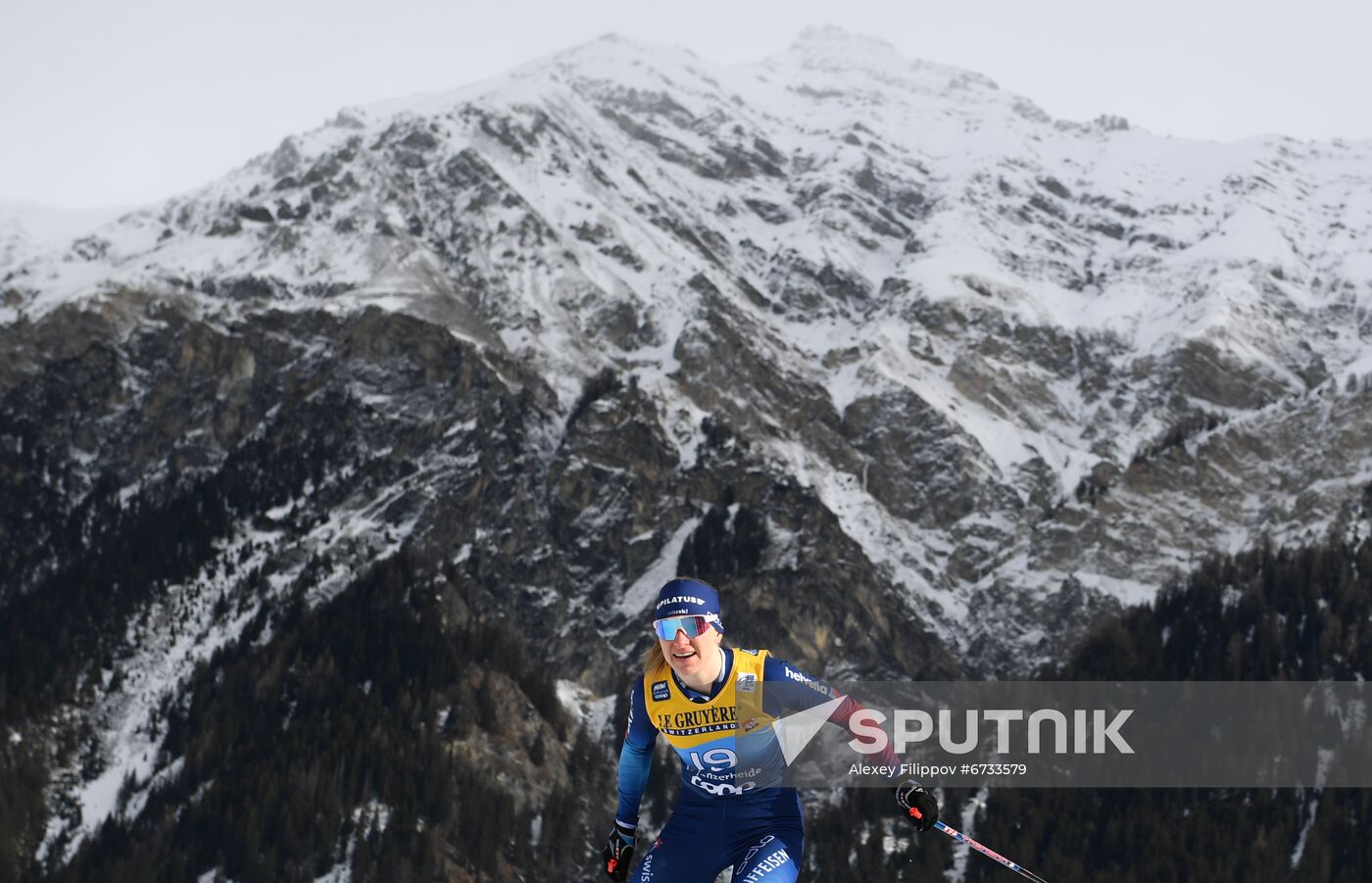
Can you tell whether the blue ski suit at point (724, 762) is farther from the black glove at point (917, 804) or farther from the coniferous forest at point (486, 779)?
the coniferous forest at point (486, 779)

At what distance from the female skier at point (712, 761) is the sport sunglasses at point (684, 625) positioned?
0.16 meters

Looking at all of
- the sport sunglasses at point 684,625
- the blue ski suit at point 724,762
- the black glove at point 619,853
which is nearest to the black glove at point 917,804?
the blue ski suit at point 724,762

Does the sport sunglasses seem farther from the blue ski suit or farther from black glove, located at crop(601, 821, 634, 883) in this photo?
black glove, located at crop(601, 821, 634, 883)

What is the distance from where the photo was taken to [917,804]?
14.8m

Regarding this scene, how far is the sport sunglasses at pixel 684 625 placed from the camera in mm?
14898

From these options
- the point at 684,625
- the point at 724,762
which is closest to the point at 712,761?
the point at 724,762

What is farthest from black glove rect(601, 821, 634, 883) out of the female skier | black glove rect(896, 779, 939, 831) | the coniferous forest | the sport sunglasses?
the coniferous forest

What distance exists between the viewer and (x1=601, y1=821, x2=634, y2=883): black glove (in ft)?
50.8

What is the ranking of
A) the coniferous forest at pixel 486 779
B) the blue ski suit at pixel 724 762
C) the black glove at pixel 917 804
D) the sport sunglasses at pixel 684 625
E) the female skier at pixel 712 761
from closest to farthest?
the black glove at pixel 917 804 → the sport sunglasses at pixel 684 625 → the female skier at pixel 712 761 → the blue ski suit at pixel 724 762 → the coniferous forest at pixel 486 779

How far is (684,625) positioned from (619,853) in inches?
99.2

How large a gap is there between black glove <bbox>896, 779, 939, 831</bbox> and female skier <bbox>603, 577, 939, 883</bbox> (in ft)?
1.93

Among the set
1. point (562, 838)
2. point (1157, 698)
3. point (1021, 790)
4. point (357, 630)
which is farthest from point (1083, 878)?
point (357, 630)

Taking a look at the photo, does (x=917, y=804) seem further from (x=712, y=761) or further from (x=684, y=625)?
(x=684, y=625)

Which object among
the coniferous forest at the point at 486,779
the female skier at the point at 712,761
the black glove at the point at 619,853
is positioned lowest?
the coniferous forest at the point at 486,779
